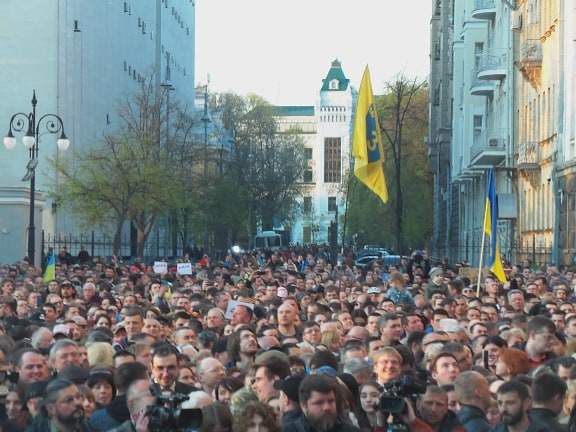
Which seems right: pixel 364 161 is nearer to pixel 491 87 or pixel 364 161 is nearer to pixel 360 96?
A: pixel 360 96

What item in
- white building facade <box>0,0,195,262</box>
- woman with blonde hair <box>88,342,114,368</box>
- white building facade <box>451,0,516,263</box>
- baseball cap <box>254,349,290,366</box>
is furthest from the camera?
white building facade <box>0,0,195,262</box>

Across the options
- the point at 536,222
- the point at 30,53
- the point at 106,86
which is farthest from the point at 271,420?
the point at 106,86

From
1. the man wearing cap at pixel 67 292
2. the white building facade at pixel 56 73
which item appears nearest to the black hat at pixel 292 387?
the man wearing cap at pixel 67 292

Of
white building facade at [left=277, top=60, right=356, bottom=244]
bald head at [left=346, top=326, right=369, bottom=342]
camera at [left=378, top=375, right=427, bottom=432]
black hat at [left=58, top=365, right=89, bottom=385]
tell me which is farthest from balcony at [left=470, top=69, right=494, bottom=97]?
white building facade at [left=277, top=60, right=356, bottom=244]

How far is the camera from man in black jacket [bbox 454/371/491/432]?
10.2m

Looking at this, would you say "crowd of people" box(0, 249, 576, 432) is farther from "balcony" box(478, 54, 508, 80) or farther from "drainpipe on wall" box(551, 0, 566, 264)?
"balcony" box(478, 54, 508, 80)

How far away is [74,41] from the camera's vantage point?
66.8 m

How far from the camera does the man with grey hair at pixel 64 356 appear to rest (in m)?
12.6

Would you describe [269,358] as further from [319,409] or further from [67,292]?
[67,292]

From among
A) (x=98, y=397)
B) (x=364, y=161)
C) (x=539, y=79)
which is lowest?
(x=98, y=397)

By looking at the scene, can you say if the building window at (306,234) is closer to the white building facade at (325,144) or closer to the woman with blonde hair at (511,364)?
the white building facade at (325,144)

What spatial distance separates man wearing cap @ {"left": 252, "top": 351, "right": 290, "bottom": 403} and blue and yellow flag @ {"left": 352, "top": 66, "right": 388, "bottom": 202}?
18948 mm

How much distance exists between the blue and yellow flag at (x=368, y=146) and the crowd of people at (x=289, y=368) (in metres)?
9.51

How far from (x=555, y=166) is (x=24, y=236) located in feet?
59.6
